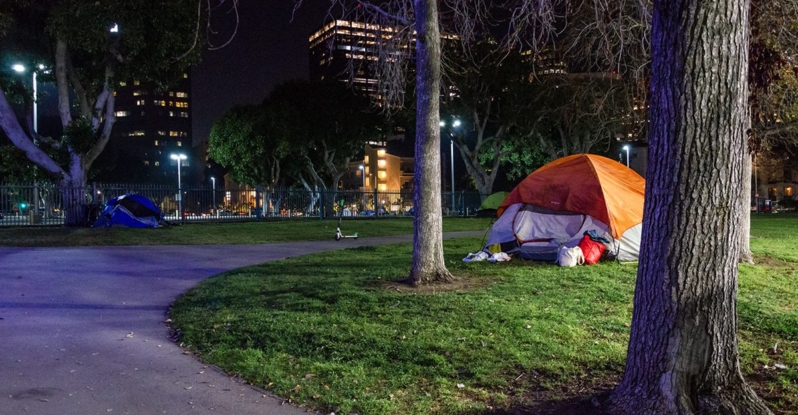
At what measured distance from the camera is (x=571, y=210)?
12945 millimetres

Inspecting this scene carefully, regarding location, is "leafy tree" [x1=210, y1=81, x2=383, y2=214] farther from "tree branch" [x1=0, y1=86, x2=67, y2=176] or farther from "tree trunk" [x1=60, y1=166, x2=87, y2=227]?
"tree branch" [x1=0, y1=86, x2=67, y2=176]

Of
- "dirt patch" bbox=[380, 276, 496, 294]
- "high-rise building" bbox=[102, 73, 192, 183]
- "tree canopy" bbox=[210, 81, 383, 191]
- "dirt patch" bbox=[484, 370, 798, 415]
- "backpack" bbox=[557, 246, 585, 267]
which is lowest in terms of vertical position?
"dirt patch" bbox=[484, 370, 798, 415]

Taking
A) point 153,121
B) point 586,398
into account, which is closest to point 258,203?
point 586,398

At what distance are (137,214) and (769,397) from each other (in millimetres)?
23115

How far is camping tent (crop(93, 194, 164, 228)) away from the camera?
22.8m

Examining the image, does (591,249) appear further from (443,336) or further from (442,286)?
(443,336)

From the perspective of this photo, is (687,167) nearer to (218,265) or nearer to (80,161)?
(218,265)

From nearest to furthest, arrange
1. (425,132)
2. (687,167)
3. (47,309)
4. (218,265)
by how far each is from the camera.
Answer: (687,167) → (47,309) → (425,132) → (218,265)

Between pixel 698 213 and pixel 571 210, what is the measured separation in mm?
9102

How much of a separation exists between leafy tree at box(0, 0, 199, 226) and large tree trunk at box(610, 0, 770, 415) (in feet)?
62.3

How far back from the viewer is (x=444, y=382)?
201 inches

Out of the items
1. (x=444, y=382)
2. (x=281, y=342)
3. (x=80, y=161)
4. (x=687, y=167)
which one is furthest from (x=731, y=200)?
(x=80, y=161)

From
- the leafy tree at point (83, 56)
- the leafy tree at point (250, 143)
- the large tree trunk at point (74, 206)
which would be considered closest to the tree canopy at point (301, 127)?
the leafy tree at point (250, 143)

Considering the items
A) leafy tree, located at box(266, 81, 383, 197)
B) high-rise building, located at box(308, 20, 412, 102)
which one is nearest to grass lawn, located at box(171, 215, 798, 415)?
high-rise building, located at box(308, 20, 412, 102)
